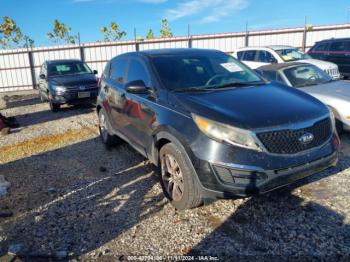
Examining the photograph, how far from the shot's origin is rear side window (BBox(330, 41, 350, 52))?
11.3 meters

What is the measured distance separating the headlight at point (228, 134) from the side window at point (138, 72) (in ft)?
4.25

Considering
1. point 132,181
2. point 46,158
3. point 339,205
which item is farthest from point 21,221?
point 339,205

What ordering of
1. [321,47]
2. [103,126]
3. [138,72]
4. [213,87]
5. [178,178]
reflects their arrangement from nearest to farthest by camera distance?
[178,178] < [213,87] < [138,72] < [103,126] < [321,47]

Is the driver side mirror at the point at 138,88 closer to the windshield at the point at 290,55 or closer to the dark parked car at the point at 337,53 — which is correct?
the windshield at the point at 290,55

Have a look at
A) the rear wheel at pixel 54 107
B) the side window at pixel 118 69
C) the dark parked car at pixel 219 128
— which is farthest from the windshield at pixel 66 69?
the dark parked car at pixel 219 128

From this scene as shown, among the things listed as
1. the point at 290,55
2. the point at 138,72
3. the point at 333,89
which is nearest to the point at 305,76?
the point at 333,89

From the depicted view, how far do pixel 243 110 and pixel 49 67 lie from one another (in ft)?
32.3

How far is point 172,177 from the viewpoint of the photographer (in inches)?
138

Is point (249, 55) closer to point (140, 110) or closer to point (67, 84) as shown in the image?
point (67, 84)

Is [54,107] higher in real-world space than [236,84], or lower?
lower

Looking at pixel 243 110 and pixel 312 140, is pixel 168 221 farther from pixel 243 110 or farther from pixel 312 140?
pixel 312 140

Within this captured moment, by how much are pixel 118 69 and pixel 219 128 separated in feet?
9.61

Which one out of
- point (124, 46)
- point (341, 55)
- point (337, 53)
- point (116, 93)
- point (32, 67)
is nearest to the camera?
point (116, 93)

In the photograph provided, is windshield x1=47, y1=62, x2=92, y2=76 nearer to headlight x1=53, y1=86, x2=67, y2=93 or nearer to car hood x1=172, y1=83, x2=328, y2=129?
headlight x1=53, y1=86, x2=67, y2=93
